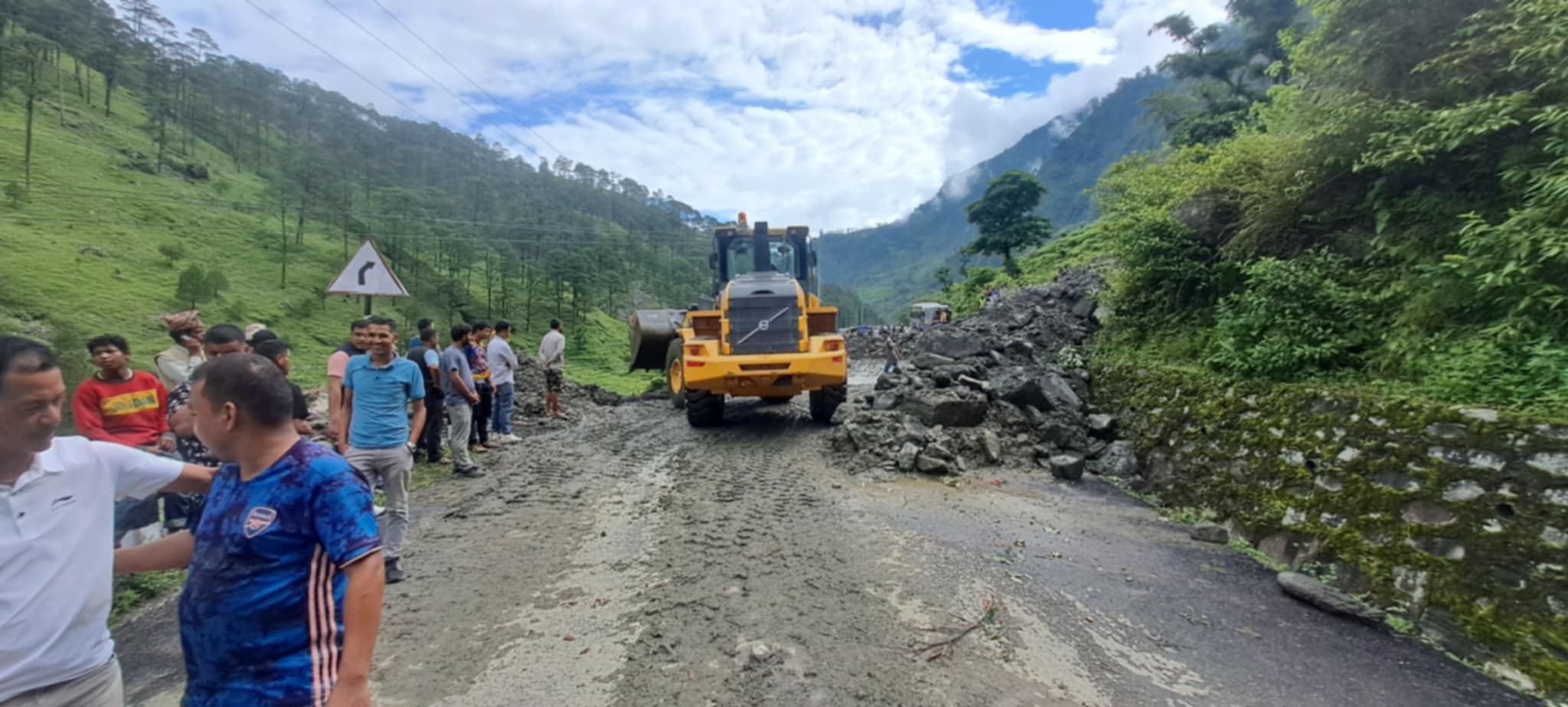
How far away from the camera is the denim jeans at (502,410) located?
8.50 m

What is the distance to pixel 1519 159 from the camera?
14.6ft

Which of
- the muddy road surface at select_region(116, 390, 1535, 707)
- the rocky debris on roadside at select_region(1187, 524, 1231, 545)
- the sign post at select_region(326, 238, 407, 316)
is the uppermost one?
the sign post at select_region(326, 238, 407, 316)

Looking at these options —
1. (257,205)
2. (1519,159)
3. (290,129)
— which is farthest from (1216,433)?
(290,129)

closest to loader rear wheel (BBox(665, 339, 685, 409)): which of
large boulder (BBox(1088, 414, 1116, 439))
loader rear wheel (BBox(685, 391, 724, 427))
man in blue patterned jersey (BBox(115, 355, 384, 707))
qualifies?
loader rear wheel (BBox(685, 391, 724, 427))

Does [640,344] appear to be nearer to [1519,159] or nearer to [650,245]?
[1519,159]

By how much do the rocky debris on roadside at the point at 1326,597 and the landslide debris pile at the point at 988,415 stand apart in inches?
99.3

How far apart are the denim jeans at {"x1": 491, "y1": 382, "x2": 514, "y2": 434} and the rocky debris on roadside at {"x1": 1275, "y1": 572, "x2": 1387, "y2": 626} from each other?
7937mm

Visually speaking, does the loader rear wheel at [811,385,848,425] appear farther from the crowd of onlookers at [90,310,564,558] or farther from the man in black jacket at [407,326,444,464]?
the crowd of onlookers at [90,310,564,558]

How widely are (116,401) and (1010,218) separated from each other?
131 ft

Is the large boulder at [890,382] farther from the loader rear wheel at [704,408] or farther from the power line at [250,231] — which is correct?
the power line at [250,231]

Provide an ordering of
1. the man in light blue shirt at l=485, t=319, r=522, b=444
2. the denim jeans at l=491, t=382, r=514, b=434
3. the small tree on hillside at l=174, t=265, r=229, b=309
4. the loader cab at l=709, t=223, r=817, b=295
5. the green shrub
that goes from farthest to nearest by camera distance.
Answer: the small tree on hillside at l=174, t=265, r=229, b=309 → the loader cab at l=709, t=223, r=817, b=295 → the denim jeans at l=491, t=382, r=514, b=434 → the man in light blue shirt at l=485, t=319, r=522, b=444 → the green shrub

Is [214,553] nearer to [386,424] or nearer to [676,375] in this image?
[386,424]

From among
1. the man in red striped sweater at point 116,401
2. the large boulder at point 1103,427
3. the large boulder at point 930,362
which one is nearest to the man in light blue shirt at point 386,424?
the man in red striped sweater at point 116,401

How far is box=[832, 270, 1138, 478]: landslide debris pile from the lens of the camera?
674 cm
